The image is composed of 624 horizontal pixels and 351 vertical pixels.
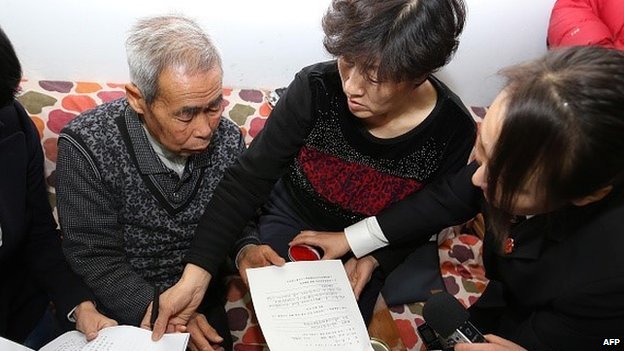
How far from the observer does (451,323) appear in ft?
4.09

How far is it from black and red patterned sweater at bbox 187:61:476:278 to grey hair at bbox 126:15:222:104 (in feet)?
0.98

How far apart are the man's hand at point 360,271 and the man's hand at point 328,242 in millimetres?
53

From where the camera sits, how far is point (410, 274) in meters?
1.77

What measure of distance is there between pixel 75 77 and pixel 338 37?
1.05 m

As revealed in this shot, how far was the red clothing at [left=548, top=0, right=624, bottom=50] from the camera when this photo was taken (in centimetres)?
176

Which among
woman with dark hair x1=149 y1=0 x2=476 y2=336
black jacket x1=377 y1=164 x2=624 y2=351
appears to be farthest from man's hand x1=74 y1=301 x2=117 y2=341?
black jacket x1=377 y1=164 x2=624 y2=351

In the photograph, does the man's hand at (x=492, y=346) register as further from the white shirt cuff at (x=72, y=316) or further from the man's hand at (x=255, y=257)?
the white shirt cuff at (x=72, y=316)

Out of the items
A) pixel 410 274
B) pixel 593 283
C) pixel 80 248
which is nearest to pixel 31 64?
pixel 80 248

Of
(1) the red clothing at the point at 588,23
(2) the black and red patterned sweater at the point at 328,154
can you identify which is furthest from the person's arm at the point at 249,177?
(1) the red clothing at the point at 588,23

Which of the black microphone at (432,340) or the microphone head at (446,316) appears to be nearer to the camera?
the microphone head at (446,316)

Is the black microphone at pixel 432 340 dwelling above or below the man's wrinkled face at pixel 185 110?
below

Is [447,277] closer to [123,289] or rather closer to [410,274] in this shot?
[410,274]

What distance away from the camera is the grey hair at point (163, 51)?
1141 mm

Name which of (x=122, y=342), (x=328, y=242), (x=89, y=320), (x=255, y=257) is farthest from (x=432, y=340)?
(x=89, y=320)
